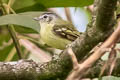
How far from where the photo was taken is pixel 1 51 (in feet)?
9.94

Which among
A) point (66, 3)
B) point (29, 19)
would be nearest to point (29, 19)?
point (29, 19)

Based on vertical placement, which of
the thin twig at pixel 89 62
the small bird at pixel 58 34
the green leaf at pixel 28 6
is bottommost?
the small bird at pixel 58 34

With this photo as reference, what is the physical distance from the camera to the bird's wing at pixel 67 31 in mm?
2395

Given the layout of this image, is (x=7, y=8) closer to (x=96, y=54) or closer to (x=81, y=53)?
(x=81, y=53)

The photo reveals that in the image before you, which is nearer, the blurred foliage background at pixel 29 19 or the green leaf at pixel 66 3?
the blurred foliage background at pixel 29 19

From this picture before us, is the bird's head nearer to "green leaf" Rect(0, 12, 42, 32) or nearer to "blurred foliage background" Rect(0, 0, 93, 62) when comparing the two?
"blurred foliage background" Rect(0, 0, 93, 62)

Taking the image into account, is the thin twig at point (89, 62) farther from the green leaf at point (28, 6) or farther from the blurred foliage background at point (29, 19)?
the green leaf at point (28, 6)

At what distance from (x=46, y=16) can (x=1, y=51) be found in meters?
0.73

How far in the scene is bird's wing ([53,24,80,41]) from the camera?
2395 mm

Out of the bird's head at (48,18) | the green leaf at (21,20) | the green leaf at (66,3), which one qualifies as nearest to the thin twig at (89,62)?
the green leaf at (21,20)

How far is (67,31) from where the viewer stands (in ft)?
8.49

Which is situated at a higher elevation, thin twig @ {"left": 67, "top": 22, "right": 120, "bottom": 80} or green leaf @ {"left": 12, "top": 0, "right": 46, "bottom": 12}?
thin twig @ {"left": 67, "top": 22, "right": 120, "bottom": 80}

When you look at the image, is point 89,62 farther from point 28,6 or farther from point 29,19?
point 28,6

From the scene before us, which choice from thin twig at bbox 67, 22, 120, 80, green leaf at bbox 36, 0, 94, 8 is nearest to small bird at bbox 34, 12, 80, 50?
green leaf at bbox 36, 0, 94, 8
